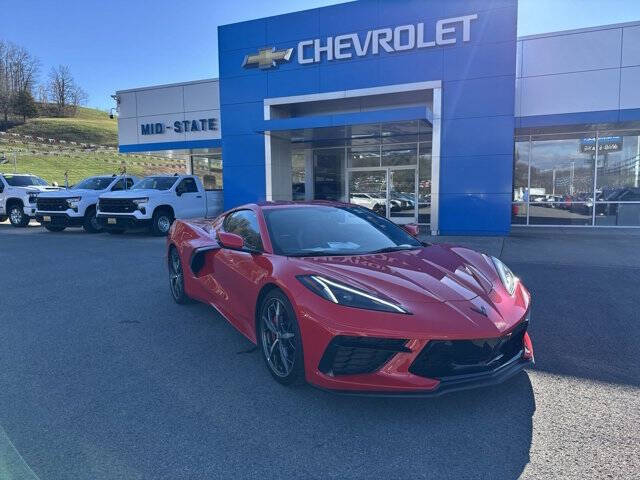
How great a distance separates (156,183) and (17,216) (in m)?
6.70

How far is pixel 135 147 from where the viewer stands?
2125 centimetres

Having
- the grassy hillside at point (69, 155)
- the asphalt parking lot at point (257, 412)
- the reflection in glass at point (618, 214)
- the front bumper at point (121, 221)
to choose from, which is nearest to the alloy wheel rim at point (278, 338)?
the asphalt parking lot at point (257, 412)

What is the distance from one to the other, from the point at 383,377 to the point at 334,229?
1.80 metres

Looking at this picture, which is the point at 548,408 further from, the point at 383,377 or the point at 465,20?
the point at 465,20

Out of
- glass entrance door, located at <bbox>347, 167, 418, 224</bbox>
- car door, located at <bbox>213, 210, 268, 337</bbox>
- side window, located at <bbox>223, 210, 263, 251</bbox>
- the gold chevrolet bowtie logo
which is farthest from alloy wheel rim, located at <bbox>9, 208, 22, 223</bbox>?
car door, located at <bbox>213, 210, 268, 337</bbox>

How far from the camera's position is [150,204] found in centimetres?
1401

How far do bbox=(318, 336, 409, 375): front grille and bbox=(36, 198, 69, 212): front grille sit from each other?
14518 millimetres

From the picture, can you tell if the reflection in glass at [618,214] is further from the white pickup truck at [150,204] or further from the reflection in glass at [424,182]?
the white pickup truck at [150,204]

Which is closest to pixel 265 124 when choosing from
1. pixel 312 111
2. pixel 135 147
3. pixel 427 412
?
pixel 312 111

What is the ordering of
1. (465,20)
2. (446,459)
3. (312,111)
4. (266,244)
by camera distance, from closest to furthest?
1. (446,459)
2. (266,244)
3. (465,20)
4. (312,111)

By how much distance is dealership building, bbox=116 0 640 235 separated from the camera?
43.7 ft

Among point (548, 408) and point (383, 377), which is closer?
point (383, 377)

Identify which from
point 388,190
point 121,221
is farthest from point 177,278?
point 388,190

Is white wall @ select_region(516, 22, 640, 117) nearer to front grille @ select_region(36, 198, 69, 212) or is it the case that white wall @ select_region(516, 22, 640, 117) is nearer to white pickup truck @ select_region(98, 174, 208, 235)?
white pickup truck @ select_region(98, 174, 208, 235)
